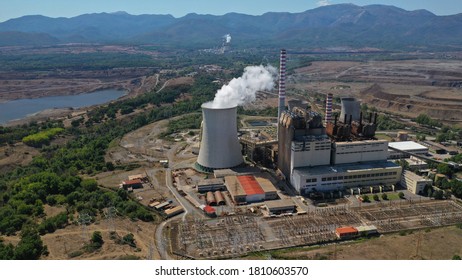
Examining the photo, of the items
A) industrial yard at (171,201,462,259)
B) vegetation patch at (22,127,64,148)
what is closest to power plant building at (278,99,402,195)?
industrial yard at (171,201,462,259)

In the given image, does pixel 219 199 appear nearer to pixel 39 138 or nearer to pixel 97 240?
pixel 97 240

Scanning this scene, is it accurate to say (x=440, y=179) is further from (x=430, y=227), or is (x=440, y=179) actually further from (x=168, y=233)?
(x=168, y=233)

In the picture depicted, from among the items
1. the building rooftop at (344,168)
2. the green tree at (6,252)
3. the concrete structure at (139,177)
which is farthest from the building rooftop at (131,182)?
the building rooftop at (344,168)

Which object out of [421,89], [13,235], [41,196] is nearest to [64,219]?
[13,235]

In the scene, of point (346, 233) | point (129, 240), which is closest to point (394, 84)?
point (346, 233)

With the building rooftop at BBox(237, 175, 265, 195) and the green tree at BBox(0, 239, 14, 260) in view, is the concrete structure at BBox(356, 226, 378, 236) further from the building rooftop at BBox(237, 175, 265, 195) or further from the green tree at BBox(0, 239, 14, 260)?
the green tree at BBox(0, 239, 14, 260)

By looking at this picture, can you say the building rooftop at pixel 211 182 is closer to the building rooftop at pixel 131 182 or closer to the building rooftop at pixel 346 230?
the building rooftop at pixel 131 182

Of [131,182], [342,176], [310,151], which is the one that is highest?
[310,151]
